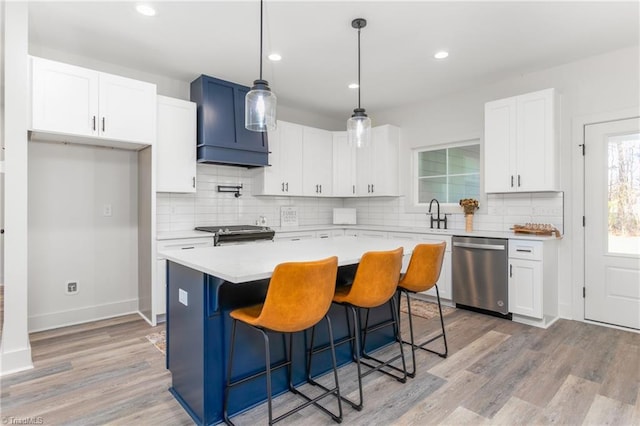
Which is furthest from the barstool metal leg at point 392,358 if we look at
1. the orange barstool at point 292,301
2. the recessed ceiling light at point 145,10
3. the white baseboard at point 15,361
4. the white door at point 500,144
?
the recessed ceiling light at point 145,10

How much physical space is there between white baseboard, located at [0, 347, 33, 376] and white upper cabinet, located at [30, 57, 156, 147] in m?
1.74

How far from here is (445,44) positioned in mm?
3307

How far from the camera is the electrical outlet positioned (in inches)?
141

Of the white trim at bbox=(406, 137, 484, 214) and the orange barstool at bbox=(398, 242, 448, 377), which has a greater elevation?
the white trim at bbox=(406, 137, 484, 214)

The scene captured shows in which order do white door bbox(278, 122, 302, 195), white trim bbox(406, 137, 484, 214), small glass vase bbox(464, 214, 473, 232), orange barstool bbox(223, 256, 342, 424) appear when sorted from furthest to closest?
white door bbox(278, 122, 302, 195), white trim bbox(406, 137, 484, 214), small glass vase bbox(464, 214, 473, 232), orange barstool bbox(223, 256, 342, 424)

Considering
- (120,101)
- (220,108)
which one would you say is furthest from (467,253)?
(120,101)

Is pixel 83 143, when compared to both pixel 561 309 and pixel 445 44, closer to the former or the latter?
pixel 445 44

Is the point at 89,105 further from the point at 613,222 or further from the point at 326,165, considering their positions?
the point at 613,222

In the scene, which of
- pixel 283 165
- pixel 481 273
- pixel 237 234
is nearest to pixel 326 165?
pixel 283 165

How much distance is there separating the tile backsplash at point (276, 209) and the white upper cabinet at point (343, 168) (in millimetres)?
435

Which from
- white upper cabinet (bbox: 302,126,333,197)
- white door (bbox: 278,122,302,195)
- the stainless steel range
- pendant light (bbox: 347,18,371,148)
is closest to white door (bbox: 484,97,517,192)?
pendant light (bbox: 347,18,371,148)

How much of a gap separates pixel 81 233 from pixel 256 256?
97.3 inches

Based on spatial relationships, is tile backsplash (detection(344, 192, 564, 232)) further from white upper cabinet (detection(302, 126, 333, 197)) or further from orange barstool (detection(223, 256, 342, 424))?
orange barstool (detection(223, 256, 342, 424))

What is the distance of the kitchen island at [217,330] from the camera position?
195cm
